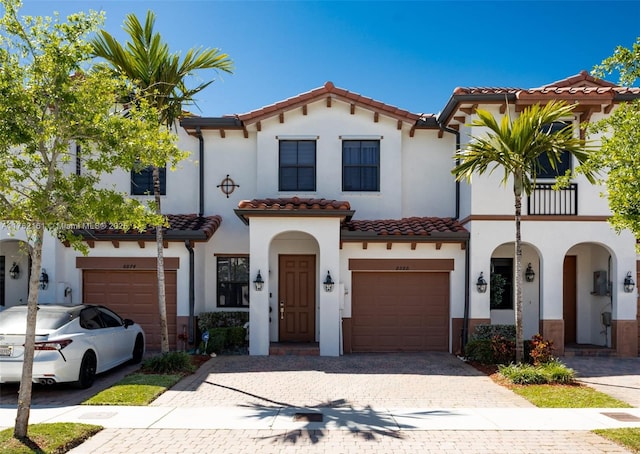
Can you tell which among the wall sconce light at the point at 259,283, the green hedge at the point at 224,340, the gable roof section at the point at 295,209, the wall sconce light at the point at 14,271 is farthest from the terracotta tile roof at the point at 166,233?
the wall sconce light at the point at 14,271

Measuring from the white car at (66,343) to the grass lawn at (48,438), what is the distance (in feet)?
5.55

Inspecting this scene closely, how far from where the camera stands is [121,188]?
14242 millimetres

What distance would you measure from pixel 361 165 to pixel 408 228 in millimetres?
2464

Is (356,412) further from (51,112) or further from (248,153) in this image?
(248,153)

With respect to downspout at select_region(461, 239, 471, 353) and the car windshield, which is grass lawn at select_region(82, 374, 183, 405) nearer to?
the car windshield

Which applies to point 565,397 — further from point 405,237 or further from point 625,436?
point 405,237

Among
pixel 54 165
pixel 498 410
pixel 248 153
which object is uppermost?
pixel 248 153

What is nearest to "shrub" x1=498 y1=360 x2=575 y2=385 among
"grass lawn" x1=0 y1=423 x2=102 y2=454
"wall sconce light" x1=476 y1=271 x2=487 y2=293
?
"wall sconce light" x1=476 y1=271 x2=487 y2=293

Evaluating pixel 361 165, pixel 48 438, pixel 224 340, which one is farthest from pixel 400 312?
pixel 48 438

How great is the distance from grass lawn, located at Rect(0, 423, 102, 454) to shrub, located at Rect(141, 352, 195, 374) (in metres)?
3.18

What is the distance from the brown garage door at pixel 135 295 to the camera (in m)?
12.9

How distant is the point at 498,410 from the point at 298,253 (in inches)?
278

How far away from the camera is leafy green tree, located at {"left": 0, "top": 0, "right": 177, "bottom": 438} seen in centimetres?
600

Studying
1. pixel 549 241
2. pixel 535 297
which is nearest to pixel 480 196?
pixel 549 241
